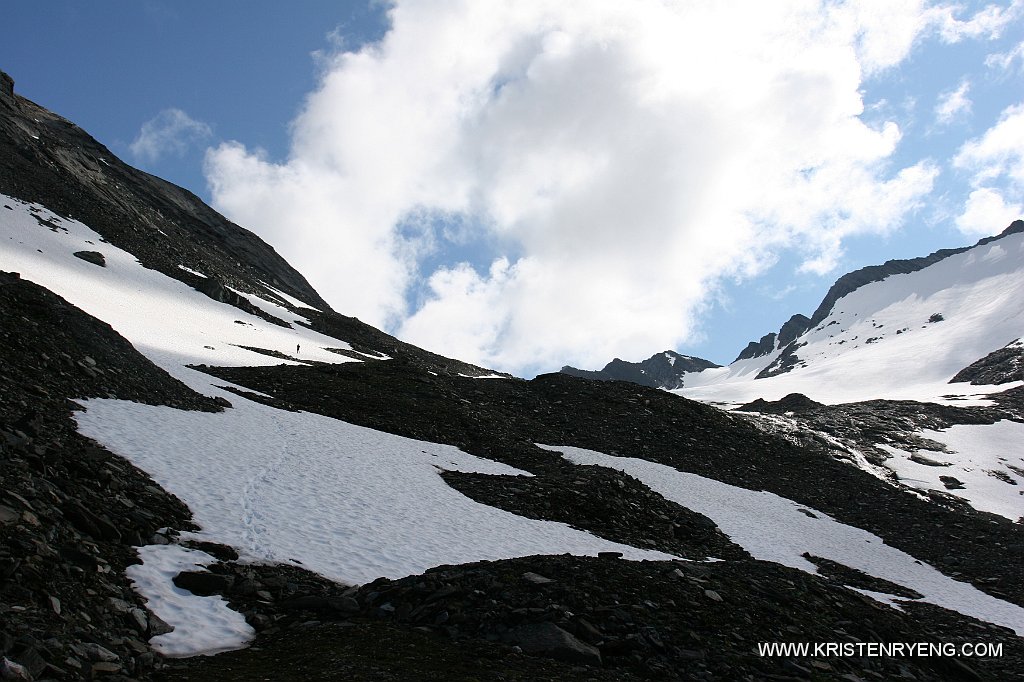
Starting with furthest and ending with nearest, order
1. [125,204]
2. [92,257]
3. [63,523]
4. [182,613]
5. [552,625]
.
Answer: [125,204] → [92,257] → [552,625] → [63,523] → [182,613]

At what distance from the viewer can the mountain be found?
988cm

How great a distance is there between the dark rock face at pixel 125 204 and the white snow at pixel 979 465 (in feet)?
251

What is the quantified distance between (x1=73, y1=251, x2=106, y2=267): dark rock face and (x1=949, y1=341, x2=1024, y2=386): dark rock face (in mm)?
131874

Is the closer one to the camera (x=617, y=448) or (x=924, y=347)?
(x=617, y=448)

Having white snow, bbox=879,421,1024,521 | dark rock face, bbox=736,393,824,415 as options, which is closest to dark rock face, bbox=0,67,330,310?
dark rock face, bbox=736,393,824,415

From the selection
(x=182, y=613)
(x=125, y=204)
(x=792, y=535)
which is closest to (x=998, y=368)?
(x=792, y=535)

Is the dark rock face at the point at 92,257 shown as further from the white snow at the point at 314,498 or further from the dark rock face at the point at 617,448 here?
the white snow at the point at 314,498

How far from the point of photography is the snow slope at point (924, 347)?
124 metres

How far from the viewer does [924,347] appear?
147 m

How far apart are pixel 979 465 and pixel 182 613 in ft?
222

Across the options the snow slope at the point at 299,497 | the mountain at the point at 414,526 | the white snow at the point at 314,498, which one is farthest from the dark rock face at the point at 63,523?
the white snow at the point at 314,498

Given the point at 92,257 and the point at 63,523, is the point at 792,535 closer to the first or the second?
the point at 63,523

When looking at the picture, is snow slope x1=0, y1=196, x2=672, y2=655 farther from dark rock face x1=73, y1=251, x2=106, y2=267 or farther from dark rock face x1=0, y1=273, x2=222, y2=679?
dark rock face x1=73, y1=251, x2=106, y2=267

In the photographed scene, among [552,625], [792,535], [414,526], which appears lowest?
[414,526]
